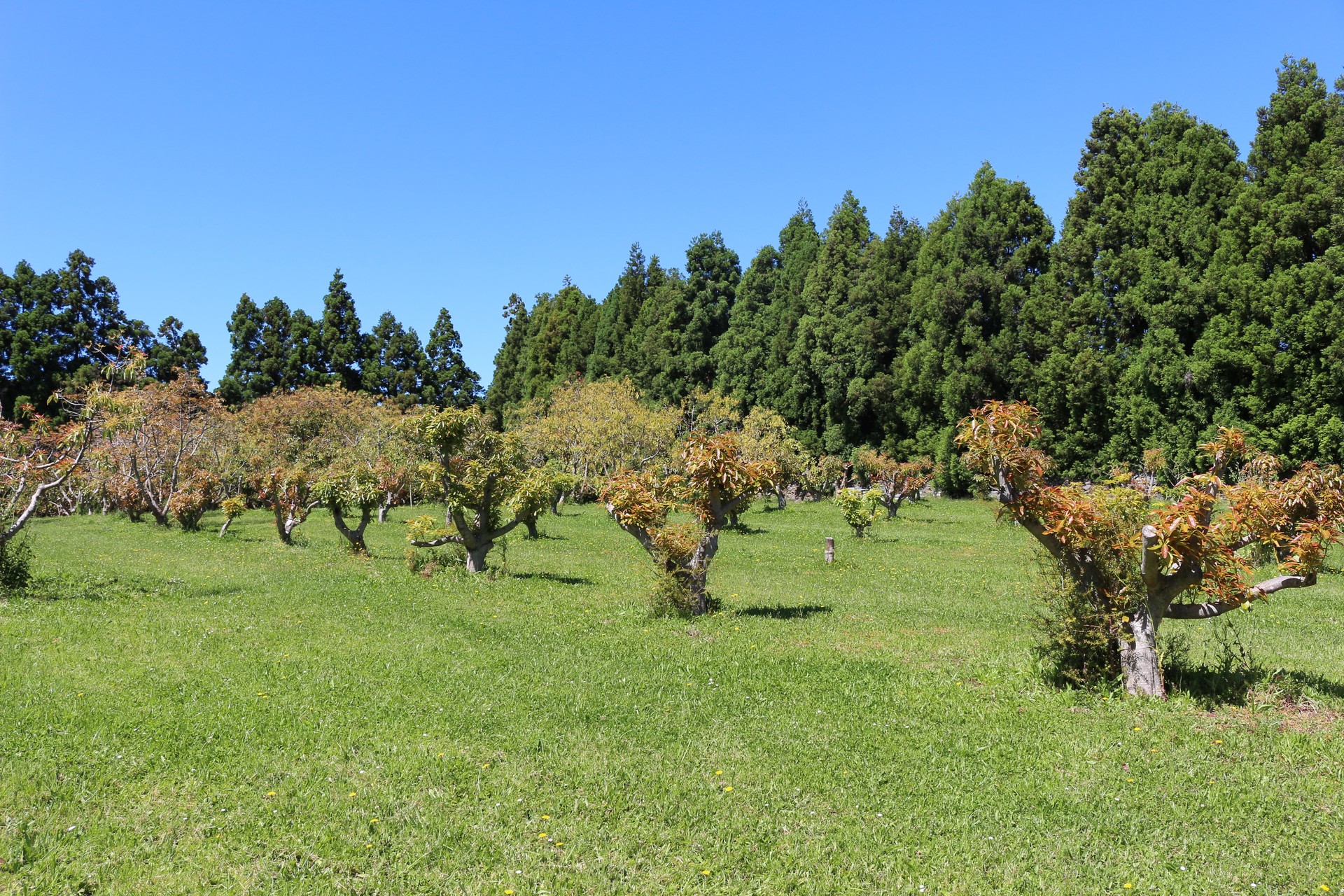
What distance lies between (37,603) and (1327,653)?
19071mm

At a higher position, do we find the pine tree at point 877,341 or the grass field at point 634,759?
the pine tree at point 877,341

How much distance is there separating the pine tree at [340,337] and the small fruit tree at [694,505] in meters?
→ 56.1

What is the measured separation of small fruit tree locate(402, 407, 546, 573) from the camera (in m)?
18.1

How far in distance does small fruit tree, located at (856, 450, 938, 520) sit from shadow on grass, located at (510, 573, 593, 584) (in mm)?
18295

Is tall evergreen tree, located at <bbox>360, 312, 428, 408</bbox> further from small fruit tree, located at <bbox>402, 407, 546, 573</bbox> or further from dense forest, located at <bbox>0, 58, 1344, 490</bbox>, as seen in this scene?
small fruit tree, located at <bbox>402, 407, 546, 573</bbox>

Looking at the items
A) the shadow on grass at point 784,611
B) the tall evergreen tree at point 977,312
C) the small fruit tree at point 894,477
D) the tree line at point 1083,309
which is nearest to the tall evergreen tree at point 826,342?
the tree line at point 1083,309

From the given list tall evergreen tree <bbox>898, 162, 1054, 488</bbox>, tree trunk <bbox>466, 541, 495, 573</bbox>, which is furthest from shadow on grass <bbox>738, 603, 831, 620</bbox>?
tall evergreen tree <bbox>898, 162, 1054, 488</bbox>

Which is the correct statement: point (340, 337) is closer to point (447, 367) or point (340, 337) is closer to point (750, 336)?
point (447, 367)

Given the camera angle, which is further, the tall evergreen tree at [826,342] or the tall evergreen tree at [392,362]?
the tall evergreen tree at [392,362]

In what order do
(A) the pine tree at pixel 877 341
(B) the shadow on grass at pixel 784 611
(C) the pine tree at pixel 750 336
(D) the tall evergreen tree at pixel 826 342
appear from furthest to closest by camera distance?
(C) the pine tree at pixel 750 336
(D) the tall evergreen tree at pixel 826 342
(A) the pine tree at pixel 877 341
(B) the shadow on grass at pixel 784 611

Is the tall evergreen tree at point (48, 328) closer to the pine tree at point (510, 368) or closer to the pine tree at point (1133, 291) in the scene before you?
the pine tree at point (510, 368)

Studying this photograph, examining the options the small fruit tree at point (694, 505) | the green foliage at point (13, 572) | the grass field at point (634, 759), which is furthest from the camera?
the green foliage at point (13, 572)

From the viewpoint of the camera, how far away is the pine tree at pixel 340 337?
65.2 metres

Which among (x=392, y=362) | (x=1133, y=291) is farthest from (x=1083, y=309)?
(x=392, y=362)
